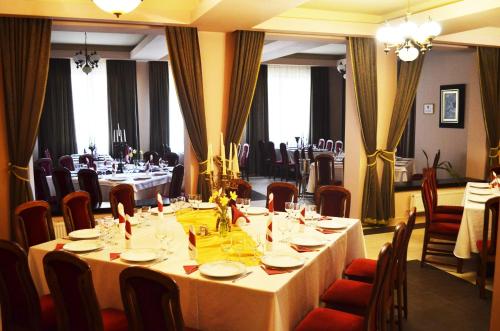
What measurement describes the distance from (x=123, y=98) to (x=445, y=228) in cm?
800

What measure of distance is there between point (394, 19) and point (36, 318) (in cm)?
573

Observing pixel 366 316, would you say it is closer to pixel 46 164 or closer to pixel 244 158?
pixel 46 164

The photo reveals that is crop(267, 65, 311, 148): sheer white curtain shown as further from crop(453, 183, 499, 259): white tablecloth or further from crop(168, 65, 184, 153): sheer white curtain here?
crop(453, 183, 499, 259): white tablecloth

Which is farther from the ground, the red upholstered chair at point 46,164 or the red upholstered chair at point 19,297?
the red upholstered chair at point 46,164

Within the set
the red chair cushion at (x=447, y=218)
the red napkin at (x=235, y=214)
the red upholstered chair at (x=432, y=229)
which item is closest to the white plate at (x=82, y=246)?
the red napkin at (x=235, y=214)

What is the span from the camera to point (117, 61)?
10797mm

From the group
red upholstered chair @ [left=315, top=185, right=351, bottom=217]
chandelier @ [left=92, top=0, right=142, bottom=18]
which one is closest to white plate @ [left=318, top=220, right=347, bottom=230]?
red upholstered chair @ [left=315, top=185, right=351, bottom=217]

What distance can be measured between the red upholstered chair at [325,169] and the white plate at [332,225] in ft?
13.5

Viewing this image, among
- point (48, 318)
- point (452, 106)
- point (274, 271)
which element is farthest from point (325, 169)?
point (48, 318)

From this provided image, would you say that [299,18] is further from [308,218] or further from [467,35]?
[308,218]

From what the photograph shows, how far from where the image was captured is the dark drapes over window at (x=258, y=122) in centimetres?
1237

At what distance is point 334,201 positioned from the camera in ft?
15.0

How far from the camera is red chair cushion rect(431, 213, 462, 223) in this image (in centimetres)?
552

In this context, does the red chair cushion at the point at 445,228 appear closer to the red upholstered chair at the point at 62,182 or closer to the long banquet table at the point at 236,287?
the long banquet table at the point at 236,287
